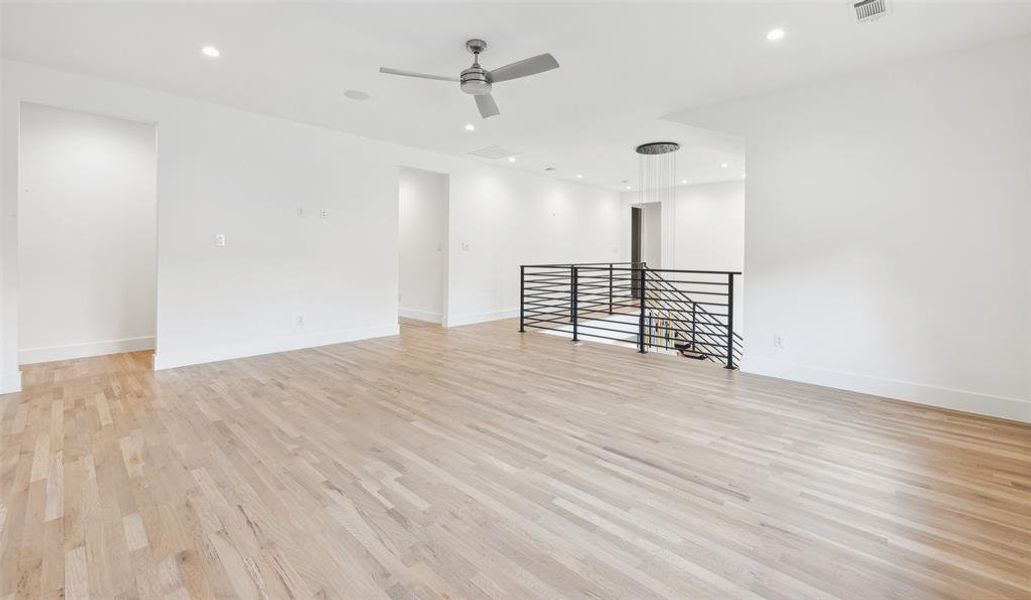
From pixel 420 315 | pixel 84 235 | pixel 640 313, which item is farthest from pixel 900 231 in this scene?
pixel 84 235

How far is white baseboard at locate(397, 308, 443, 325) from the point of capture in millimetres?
7370

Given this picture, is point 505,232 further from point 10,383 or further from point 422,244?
point 10,383

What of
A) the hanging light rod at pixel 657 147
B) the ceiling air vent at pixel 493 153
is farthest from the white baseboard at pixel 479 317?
the hanging light rod at pixel 657 147

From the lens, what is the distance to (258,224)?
4.96 metres

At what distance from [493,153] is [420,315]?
2.98m

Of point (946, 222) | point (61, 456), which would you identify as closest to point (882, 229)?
point (946, 222)

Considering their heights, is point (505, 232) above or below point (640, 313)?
above

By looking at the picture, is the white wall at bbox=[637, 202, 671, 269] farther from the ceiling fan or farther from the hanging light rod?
the ceiling fan

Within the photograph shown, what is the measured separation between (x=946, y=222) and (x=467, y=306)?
568cm

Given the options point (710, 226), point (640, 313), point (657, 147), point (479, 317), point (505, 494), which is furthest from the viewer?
point (710, 226)

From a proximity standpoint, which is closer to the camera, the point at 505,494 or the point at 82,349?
the point at 505,494

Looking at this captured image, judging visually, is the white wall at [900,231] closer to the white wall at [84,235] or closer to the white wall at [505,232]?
the white wall at [505,232]

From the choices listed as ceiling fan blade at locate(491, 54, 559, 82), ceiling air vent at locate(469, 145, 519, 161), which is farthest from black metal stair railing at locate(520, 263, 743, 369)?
ceiling fan blade at locate(491, 54, 559, 82)

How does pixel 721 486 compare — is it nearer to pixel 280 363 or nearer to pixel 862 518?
pixel 862 518
